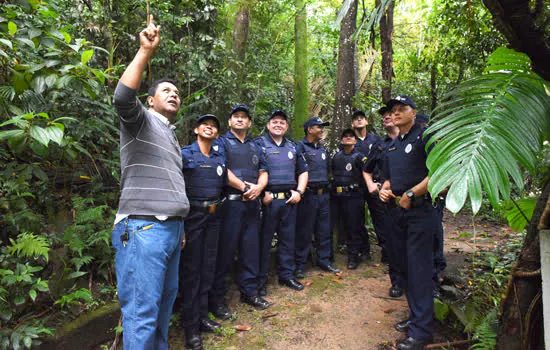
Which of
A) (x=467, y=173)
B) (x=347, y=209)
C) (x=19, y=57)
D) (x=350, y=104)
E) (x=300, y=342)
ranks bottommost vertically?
(x=300, y=342)

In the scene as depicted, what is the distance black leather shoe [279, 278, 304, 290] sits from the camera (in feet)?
14.0

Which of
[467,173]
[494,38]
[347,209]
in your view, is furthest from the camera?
[347,209]

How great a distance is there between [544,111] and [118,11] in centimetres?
437

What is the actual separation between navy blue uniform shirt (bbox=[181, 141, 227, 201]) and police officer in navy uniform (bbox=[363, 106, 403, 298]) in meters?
1.82

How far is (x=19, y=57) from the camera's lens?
7.24ft

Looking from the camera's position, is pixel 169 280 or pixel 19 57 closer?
pixel 19 57

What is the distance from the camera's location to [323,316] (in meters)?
3.60

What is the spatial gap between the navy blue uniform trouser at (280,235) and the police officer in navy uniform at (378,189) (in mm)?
1114

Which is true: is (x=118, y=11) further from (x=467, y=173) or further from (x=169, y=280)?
(x=467, y=173)

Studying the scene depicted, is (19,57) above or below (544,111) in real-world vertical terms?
above

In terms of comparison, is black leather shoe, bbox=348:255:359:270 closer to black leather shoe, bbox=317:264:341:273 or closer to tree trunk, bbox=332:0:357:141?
black leather shoe, bbox=317:264:341:273

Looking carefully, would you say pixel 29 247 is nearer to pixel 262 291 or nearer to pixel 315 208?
pixel 262 291

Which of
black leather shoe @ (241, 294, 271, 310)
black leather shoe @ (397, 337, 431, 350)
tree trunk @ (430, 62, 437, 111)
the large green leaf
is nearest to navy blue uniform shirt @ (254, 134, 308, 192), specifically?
black leather shoe @ (241, 294, 271, 310)

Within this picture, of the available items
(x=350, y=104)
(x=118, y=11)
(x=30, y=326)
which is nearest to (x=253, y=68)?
(x=350, y=104)
